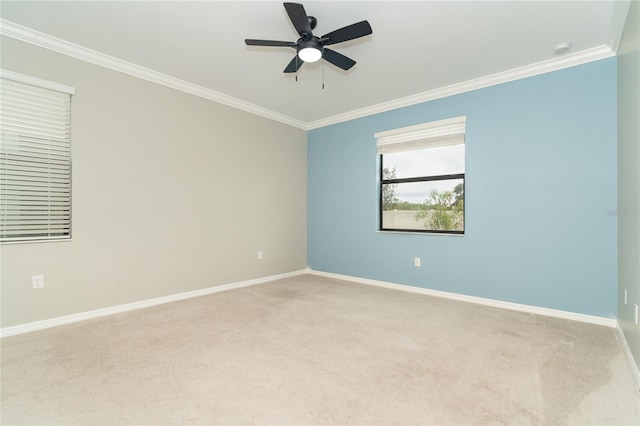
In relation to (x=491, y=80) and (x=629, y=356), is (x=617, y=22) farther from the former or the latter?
(x=629, y=356)

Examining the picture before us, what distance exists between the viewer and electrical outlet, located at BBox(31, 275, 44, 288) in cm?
263

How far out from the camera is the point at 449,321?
9.42 feet

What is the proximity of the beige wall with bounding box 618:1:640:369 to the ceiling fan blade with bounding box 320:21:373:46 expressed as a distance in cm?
171

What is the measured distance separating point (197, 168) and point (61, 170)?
1318 millimetres

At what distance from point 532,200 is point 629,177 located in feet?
3.22

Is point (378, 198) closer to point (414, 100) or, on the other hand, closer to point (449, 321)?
point (414, 100)

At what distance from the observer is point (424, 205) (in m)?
4.07

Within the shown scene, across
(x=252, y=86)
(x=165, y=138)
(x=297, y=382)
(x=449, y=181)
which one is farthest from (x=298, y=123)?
(x=297, y=382)

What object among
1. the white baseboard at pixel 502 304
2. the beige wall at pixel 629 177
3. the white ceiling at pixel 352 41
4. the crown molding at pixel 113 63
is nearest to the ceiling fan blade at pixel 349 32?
the white ceiling at pixel 352 41

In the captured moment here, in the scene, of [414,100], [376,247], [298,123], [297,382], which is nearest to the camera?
[297,382]

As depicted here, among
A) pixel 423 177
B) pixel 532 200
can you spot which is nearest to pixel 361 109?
pixel 423 177

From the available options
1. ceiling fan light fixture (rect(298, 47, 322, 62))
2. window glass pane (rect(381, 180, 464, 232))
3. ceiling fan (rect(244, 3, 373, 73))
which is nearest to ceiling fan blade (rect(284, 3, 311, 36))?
ceiling fan (rect(244, 3, 373, 73))

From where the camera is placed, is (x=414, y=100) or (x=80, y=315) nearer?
(x=80, y=315)

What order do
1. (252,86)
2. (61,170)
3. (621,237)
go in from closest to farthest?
(621,237) → (61,170) → (252,86)
